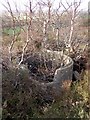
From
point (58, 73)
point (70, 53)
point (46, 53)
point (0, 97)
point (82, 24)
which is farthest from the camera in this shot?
point (82, 24)

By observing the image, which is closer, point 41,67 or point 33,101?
point 33,101

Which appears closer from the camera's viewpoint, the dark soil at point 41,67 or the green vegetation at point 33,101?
the green vegetation at point 33,101

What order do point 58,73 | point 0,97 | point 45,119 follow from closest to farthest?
point 45,119, point 0,97, point 58,73

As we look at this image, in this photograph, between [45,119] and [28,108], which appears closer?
[45,119]

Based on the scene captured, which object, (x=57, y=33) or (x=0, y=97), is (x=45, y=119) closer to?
(x=0, y=97)

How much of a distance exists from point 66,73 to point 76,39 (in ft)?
5.23

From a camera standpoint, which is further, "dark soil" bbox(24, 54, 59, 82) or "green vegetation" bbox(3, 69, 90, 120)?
"dark soil" bbox(24, 54, 59, 82)

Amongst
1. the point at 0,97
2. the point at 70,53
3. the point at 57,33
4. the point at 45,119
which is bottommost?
the point at 45,119

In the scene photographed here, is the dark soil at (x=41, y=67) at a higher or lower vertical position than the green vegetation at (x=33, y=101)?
higher

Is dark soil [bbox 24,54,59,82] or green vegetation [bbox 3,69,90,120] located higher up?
dark soil [bbox 24,54,59,82]

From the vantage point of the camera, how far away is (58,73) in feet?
15.0

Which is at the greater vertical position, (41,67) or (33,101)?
(41,67)

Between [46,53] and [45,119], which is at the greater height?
[46,53]

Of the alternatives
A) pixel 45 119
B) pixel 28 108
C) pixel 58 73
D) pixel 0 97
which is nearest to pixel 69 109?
pixel 45 119
